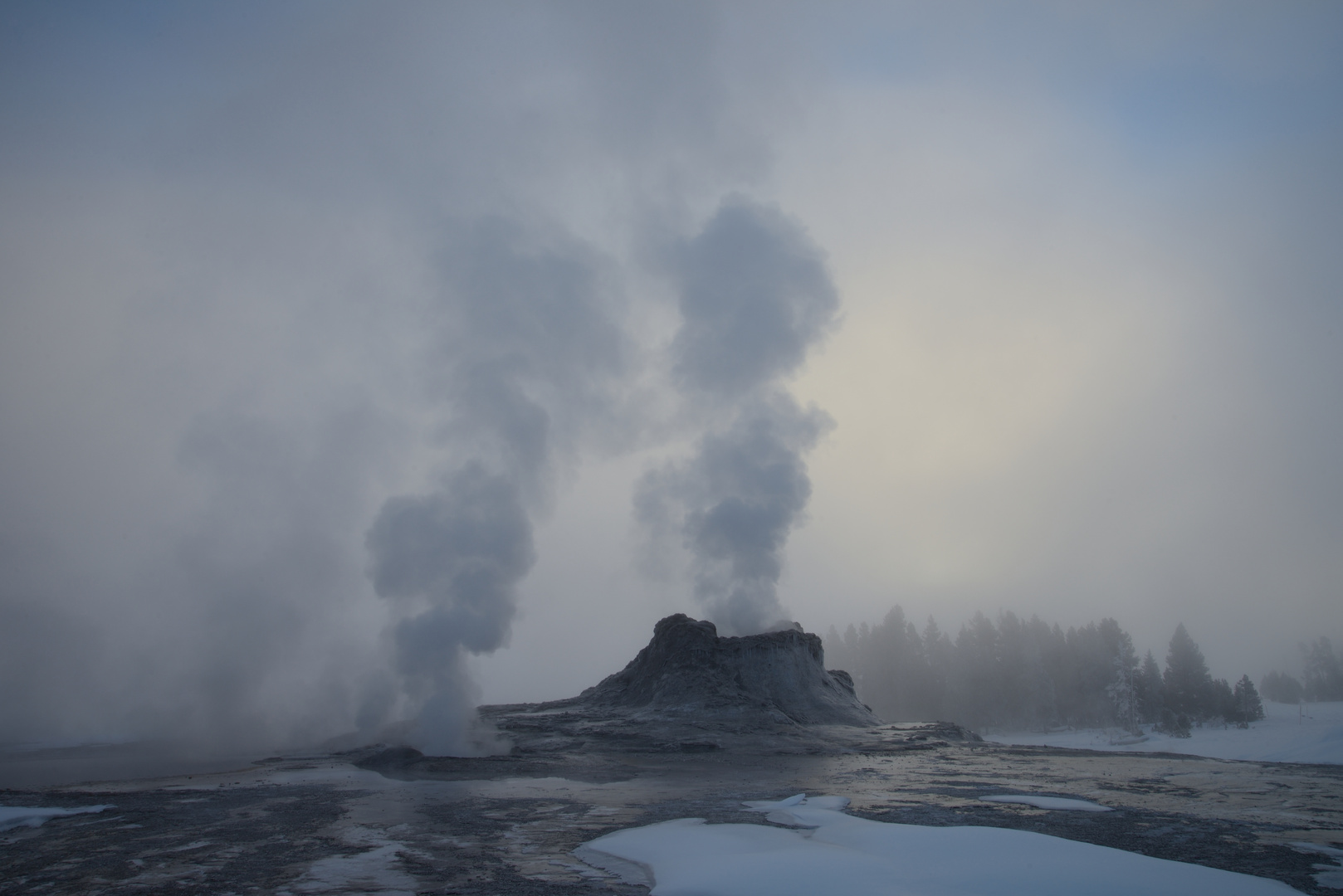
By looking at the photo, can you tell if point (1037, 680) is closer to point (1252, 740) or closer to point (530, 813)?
point (1252, 740)

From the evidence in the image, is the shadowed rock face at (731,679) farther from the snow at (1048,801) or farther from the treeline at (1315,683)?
the treeline at (1315,683)

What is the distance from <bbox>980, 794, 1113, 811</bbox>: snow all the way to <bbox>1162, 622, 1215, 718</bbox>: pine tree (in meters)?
57.4

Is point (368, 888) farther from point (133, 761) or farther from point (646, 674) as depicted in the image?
point (646, 674)

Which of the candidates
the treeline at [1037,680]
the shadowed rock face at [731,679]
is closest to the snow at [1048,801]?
the shadowed rock face at [731,679]

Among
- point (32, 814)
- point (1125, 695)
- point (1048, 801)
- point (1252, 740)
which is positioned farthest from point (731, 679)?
point (1125, 695)

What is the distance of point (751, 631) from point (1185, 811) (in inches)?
1514

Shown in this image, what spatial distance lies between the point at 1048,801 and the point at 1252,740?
4887 centimetres

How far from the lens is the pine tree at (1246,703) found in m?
61.2

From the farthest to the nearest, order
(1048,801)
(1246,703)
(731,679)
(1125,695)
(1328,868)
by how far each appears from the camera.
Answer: (1125,695) < (1246,703) < (731,679) < (1048,801) < (1328,868)

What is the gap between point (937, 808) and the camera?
18266mm

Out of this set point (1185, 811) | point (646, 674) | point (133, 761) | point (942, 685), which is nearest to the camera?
point (1185, 811)

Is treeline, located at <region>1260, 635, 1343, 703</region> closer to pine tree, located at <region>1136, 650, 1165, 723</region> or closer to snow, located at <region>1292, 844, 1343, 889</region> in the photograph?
pine tree, located at <region>1136, 650, 1165, 723</region>

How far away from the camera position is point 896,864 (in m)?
11.7

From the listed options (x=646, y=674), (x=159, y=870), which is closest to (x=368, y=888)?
(x=159, y=870)
